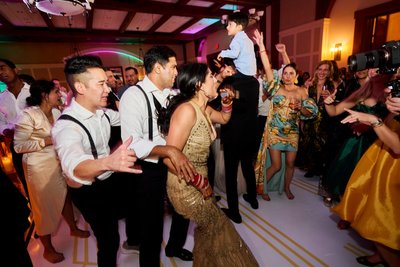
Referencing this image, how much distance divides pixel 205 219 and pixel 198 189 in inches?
8.0

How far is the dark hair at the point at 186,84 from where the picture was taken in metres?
1.49

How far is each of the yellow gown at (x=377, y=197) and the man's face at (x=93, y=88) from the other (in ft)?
7.04

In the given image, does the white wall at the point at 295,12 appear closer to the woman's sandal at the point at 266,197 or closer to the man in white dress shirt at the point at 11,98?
the woman's sandal at the point at 266,197

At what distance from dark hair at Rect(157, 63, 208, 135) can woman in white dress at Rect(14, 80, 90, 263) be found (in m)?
1.30

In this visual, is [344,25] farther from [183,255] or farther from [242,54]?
[183,255]

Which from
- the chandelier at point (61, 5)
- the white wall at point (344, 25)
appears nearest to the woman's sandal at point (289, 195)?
the chandelier at point (61, 5)

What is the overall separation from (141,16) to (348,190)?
33.3ft

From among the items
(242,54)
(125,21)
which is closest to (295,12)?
(242,54)

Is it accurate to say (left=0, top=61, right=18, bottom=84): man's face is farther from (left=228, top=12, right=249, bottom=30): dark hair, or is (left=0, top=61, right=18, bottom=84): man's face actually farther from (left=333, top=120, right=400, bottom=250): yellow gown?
(left=333, top=120, right=400, bottom=250): yellow gown

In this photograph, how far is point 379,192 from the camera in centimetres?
164

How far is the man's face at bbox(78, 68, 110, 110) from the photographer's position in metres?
1.43

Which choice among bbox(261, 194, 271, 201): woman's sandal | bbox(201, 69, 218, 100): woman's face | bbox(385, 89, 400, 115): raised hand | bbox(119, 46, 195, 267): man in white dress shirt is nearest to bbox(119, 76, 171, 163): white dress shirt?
bbox(119, 46, 195, 267): man in white dress shirt

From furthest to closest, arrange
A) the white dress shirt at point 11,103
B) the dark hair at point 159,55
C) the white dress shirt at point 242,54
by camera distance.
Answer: the white dress shirt at point 11,103, the white dress shirt at point 242,54, the dark hair at point 159,55

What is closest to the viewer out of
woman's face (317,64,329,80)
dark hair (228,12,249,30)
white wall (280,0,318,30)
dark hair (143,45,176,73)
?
dark hair (143,45,176,73)
